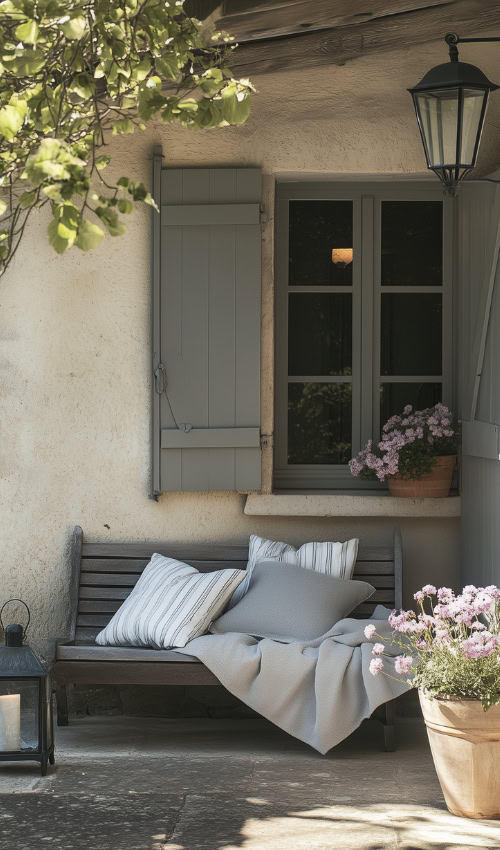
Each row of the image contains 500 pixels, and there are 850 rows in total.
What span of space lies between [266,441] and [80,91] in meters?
3.09

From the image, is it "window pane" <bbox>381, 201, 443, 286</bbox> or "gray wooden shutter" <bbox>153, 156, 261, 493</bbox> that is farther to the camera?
"window pane" <bbox>381, 201, 443, 286</bbox>

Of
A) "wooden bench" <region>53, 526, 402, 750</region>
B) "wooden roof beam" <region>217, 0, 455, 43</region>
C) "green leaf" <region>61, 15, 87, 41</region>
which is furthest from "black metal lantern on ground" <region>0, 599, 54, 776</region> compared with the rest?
"green leaf" <region>61, 15, 87, 41</region>

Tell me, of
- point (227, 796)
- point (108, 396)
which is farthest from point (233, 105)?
point (108, 396)

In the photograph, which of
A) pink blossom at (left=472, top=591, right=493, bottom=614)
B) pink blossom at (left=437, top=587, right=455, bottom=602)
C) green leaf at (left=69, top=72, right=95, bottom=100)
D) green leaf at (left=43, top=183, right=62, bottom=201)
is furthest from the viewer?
pink blossom at (left=437, top=587, right=455, bottom=602)

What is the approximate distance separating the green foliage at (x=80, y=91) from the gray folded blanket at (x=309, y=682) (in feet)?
7.71

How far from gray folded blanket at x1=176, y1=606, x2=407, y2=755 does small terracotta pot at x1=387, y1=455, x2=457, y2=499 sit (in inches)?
36.4

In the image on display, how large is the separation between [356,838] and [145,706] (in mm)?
2098

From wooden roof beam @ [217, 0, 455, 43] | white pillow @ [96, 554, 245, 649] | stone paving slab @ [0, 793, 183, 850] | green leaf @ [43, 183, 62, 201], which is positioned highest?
wooden roof beam @ [217, 0, 455, 43]

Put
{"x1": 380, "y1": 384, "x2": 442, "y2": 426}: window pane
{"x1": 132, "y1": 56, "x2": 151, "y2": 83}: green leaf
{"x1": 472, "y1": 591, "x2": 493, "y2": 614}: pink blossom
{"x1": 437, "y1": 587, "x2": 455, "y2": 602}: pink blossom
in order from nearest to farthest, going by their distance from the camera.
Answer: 1. {"x1": 132, "y1": 56, "x2": 151, "y2": 83}: green leaf
2. {"x1": 472, "y1": 591, "x2": 493, "y2": 614}: pink blossom
3. {"x1": 437, "y1": 587, "x2": 455, "y2": 602}: pink blossom
4. {"x1": 380, "y1": 384, "x2": 442, "y2": 426}: window pane

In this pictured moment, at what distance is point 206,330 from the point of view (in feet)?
17.7

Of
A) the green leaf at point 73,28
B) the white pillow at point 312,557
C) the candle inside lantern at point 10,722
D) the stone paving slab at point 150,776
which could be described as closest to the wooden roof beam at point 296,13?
the white pillow at point 312,557

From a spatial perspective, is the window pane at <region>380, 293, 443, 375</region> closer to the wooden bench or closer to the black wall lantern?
the wooden bench

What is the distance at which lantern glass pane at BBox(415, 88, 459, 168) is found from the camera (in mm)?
4043

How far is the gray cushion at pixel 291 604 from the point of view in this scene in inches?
191
